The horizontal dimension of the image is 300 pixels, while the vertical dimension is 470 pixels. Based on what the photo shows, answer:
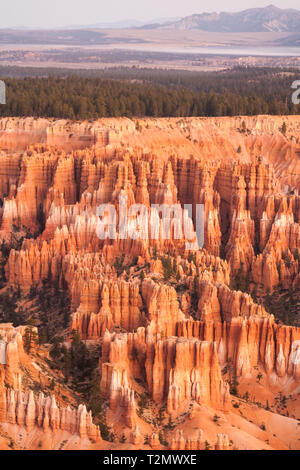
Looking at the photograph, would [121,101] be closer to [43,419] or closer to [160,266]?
[160,266]

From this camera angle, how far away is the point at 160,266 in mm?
59375

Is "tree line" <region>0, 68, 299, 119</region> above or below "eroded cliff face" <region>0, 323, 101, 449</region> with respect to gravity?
above

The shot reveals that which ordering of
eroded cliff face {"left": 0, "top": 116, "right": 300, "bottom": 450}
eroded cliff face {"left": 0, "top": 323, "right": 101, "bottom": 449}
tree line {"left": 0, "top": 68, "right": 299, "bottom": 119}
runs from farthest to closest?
tree line {"left": 0, "top": 68, "right": 299, "bottom": 119}
eroded cliff face {"left": 0, "top": 116, "right": 300, "bottom": 450}
eroded cliff face {"left": 0, "top": 323, "right": 101, "bottom": 449}

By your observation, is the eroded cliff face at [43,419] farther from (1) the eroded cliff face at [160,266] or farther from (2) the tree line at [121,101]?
(2) the tree line at [121,101]

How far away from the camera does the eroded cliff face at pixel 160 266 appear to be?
39594 mm

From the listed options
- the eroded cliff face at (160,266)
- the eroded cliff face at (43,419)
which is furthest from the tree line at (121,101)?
the eroded cliff face at (43,419)

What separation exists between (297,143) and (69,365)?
54936 mm

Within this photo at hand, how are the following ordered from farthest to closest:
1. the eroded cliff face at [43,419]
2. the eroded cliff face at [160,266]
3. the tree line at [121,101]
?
the tree line at [121,101], the eroded cliff face at [160,266], the eroded cliff face at [43,419]

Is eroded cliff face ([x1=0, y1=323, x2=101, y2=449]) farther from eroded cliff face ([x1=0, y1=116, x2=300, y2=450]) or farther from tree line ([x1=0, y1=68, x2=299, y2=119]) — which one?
tree line ([x1=0, y1=68, x2=299, y2=119])

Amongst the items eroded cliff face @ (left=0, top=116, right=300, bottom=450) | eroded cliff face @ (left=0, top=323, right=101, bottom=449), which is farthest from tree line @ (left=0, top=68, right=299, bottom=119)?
eroded cliff face @ (left=0, top=323, right=101, bottom=449)

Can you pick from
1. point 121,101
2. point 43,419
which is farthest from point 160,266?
point 121,101

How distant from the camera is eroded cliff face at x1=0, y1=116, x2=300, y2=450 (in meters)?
39.6

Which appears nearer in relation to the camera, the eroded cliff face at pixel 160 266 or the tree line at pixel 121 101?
the eroded cliff face at pixel 160 266

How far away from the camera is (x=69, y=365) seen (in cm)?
4406
